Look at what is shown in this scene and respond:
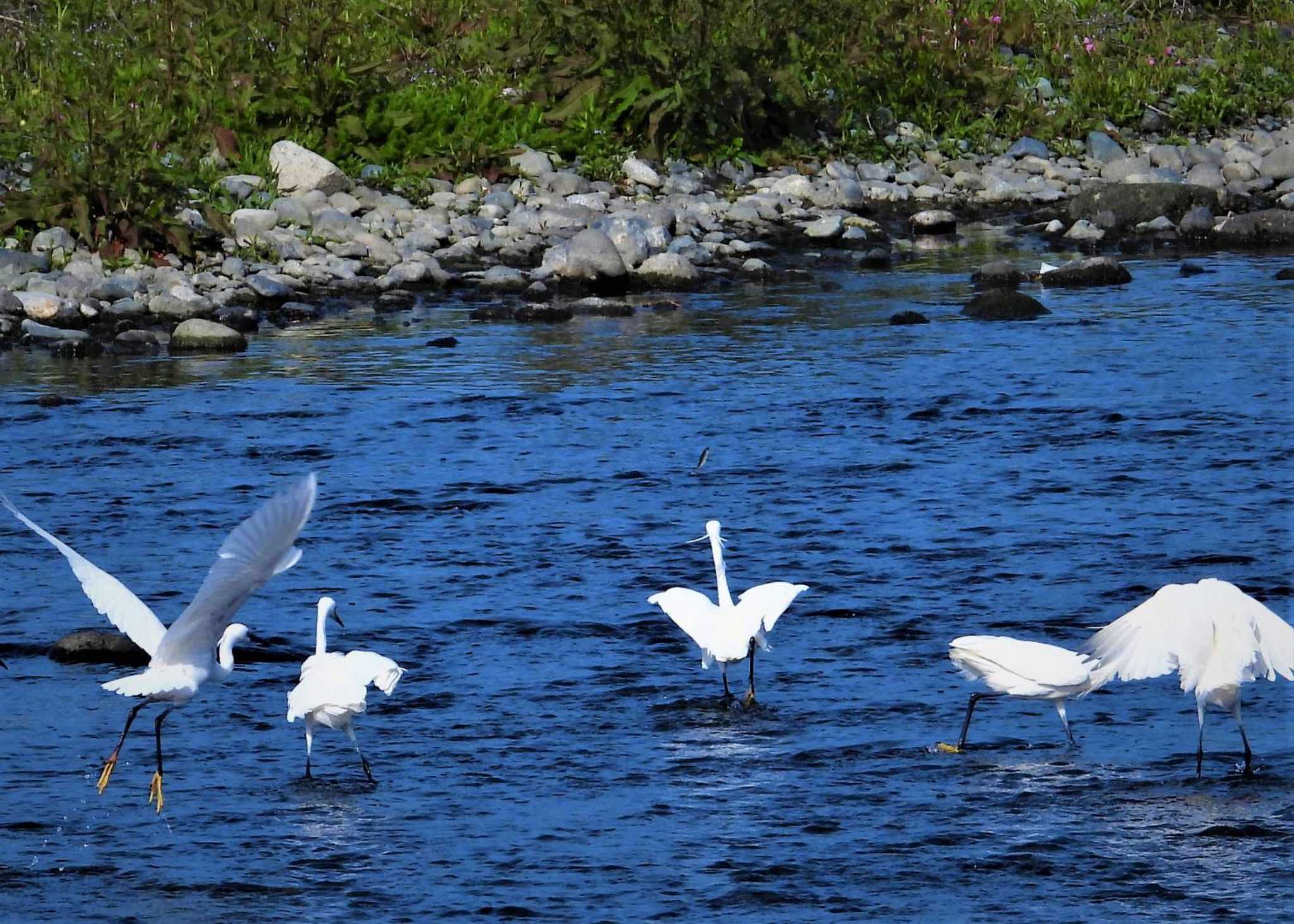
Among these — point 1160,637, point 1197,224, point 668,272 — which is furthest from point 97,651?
point 1197,224

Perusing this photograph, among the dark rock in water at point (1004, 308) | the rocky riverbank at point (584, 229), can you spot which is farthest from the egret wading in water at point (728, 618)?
the dark rock in water at point (1004, 308)

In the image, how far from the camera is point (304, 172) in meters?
16.4

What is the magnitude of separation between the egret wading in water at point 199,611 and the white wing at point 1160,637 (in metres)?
2.54

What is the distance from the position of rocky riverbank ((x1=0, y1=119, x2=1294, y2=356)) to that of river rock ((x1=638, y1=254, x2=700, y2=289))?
13 millimetres

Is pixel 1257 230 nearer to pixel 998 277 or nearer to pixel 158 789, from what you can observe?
pixel 998 277

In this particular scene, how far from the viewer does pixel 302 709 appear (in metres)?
6.12

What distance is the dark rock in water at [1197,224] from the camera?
55.9 feet

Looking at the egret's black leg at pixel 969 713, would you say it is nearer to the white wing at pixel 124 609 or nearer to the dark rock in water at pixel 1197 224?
the white wing at pixel 124 609

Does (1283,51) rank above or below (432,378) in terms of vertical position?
above

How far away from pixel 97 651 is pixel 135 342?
6.01 meters

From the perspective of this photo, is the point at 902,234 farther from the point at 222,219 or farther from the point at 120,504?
the point at 120,504

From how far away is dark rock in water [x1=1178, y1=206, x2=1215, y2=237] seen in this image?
17031 mm

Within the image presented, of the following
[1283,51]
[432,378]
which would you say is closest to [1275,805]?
[432,378]

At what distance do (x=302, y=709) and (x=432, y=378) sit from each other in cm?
656
